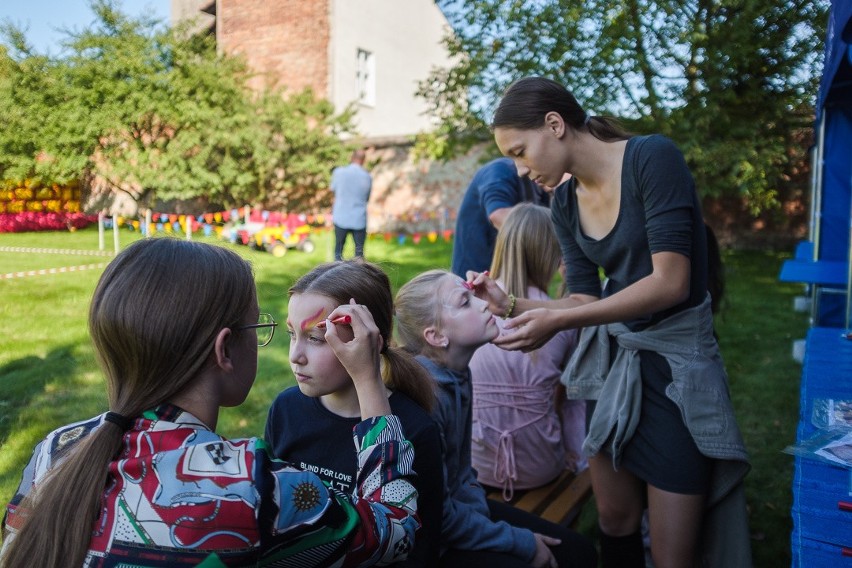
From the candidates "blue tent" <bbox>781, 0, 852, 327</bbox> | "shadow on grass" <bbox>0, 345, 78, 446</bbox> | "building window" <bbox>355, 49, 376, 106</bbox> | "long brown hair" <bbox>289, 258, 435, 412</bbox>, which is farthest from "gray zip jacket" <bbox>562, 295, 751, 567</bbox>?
"building window" <bbox>355, 49, 376, 106</bbox>

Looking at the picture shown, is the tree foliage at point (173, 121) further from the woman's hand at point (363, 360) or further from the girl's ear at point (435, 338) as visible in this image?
the woman's hand at point (363, 360)

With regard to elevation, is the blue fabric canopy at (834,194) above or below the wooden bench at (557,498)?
above

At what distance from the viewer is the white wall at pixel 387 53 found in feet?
63.7

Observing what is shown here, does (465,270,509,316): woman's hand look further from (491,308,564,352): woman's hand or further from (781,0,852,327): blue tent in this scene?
(781,0,852,327): blue tent

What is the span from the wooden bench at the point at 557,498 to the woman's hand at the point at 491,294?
84cm

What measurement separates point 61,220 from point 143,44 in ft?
19.5

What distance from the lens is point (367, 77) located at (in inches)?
822

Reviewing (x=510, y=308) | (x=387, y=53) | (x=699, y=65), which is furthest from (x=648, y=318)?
(x=387, y=53)

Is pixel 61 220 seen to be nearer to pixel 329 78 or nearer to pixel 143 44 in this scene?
pixel 143 44

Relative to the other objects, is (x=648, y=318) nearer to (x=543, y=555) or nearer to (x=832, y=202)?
(x=543, y=555)

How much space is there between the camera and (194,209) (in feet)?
58.7

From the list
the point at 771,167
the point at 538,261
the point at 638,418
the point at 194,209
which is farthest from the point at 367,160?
the point at 638,418

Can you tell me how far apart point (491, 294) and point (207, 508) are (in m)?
1.47

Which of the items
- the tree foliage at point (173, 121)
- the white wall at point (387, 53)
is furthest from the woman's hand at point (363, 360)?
the white wall at point (387, 53)
